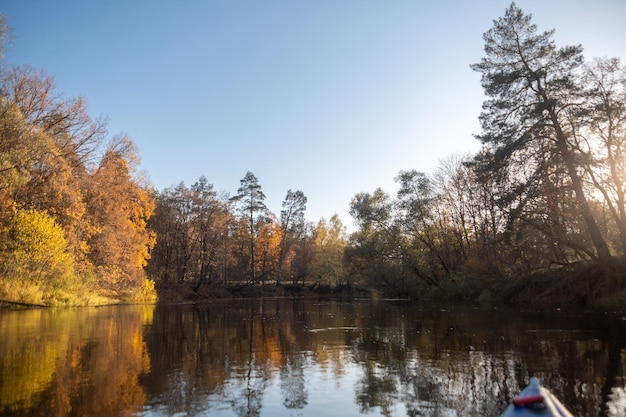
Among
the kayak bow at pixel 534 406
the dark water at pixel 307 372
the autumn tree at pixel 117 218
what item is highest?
the autumn tree at pixel 117 218

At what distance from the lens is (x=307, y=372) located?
9.36m

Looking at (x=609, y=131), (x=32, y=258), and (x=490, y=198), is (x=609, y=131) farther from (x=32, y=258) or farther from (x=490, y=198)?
(x=32, y=258)

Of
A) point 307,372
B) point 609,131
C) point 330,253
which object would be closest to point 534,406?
point 307,372

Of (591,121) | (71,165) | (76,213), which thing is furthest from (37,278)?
(591,121)

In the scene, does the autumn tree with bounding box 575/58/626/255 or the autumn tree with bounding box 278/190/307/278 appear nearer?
the autumn tree with bounding box 575/58/626/255

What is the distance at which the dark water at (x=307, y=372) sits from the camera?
6.73 metres

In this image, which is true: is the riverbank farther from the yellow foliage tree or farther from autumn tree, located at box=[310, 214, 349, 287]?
autumn tree, located at box=[310, 214, 349, 287]

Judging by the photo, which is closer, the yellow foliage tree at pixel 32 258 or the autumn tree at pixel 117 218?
the yellow foliage tree at pixel 32 258

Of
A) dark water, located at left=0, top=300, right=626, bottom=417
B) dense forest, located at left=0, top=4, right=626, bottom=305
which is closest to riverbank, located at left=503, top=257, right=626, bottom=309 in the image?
dense forest, located at left=0, top=4, right=626, bottom=305

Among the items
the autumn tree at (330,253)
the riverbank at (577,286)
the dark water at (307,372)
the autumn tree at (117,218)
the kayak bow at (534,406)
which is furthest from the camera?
the autumn tree at (330,253)

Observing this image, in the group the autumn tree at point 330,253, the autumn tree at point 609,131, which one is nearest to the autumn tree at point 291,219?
the autumn tree at point 330,253

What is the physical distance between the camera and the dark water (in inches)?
265

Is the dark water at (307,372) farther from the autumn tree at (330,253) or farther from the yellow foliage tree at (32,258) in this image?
the autumn tree at (330,253)

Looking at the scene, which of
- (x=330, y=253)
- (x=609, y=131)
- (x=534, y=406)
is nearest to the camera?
(x=534, y=406)
